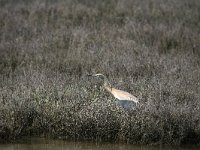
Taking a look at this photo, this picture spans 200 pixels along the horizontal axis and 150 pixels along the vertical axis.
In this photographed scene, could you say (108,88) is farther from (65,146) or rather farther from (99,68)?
(99,68)

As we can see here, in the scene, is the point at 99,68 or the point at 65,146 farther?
the point at 99,68

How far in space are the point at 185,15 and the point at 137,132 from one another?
7.89 m

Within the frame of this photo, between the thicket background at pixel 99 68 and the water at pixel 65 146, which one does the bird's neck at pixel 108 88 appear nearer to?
the thicket background at pixel 99 68

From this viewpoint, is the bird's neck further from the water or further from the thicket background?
the water

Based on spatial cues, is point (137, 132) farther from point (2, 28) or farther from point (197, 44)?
point (2, 28)

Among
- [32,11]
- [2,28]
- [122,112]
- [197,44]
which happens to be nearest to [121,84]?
[122,112]

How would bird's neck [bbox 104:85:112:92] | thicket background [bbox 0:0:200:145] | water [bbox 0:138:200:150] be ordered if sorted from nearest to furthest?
water [bbox 0:138:200:150] → thicket background [bbox 0:0:200:145] → bird's neck [bbox 104:85:112:92]

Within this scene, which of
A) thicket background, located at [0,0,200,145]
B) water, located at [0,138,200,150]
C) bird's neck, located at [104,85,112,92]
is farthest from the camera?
bird's neck, located at [104,85,112,92]

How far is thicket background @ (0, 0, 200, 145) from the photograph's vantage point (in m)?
8.11

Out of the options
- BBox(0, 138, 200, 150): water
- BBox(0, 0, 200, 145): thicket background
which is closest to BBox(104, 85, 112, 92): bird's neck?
BBox(0, 0, 200, 145): thicket background

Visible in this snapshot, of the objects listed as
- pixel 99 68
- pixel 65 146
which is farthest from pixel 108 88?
pixel 99 68

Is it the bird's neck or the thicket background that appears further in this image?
the bird's neck

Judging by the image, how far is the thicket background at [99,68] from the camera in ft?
26.6

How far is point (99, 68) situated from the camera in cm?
1078
